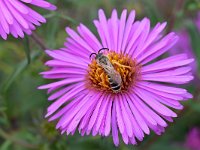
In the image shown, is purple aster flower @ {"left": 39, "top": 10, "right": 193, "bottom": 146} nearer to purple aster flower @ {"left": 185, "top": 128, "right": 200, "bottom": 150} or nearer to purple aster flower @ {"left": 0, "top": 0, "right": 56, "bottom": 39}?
purple aster flower @ {"left": 0, "top": 0, "right": 56, "bottom": 39}

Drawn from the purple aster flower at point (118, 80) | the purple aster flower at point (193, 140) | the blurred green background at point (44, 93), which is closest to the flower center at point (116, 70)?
the purple aster flower at point (118, 80)

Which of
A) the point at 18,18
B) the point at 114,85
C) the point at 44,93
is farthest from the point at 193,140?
the point at 18,18

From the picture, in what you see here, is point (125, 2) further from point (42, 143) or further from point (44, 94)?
point (42, 143)

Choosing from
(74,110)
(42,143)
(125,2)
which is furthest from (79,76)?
(125,2)

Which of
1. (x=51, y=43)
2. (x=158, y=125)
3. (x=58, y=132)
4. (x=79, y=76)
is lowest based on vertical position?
(x=158, y=125)

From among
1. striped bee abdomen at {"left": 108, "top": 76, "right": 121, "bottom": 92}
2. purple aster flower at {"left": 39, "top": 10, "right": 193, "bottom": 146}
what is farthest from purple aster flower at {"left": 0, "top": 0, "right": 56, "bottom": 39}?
striped bee abdomen at {"left": 108, "top": 76, "right": 121, "bottom": 92}

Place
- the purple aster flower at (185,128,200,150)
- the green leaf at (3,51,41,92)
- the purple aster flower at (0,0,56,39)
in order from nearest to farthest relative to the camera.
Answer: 1. the purple aster flower at (0,0,56,39)
2. the green leaf at (3,51,41,92)
3. the purple aster flower at (185,128,200,150)

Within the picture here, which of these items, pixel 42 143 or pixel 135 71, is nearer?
pixel 135 71
